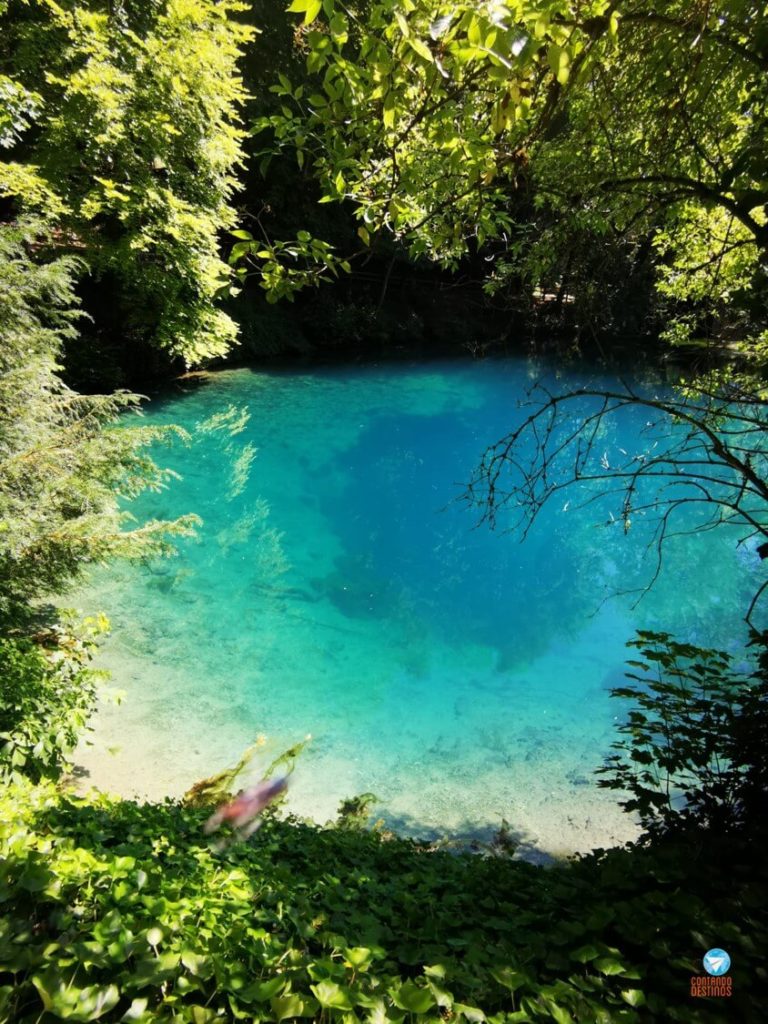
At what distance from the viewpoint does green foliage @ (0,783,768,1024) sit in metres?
1.36

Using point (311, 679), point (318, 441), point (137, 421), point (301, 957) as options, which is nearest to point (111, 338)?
point (137, 421)

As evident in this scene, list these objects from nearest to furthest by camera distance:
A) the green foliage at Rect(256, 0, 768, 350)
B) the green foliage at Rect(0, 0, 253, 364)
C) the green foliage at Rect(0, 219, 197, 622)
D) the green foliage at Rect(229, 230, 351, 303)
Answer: the green foliage at Rect(256, 0, 768, 350)
the green foliage at Rect(229, 230, 351, 303)
the green foliage at Rect(0, 219, 197, 622)
the green foliage at Rect(0, 0, 253, 364)

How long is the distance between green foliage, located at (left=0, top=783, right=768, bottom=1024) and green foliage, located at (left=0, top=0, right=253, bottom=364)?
32.5 ft

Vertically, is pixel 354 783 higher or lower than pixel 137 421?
lower

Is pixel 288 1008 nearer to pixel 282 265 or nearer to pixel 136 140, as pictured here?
pixel 282 265

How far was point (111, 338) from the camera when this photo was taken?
15344mm

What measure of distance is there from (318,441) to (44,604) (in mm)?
9174

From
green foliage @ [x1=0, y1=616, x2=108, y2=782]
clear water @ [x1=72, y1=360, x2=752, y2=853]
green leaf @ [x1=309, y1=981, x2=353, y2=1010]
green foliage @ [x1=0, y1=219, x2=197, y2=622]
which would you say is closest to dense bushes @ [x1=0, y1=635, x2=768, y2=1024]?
green leaf @ [x1=309, y1=981, x2=353, y2=1010]

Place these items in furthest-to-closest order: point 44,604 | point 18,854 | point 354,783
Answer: point 44,604, point 354,783, point 18,854

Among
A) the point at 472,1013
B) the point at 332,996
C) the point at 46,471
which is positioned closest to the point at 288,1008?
the point at 332,996

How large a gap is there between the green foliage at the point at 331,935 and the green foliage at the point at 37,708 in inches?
32.0

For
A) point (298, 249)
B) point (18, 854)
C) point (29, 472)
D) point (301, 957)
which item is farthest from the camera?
point (29, 472)

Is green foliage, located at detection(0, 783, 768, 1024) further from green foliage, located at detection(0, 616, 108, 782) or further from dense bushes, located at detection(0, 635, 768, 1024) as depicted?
green foliage, located at detection(0, 616, 108, 782)

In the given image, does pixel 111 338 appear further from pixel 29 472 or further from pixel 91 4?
pixel 29 472
